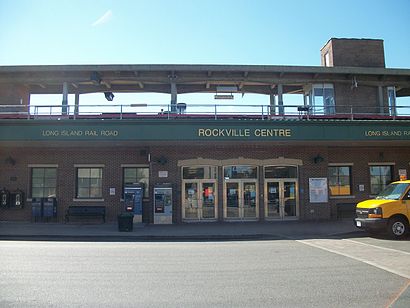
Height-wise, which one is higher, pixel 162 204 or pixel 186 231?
pixel 162 204

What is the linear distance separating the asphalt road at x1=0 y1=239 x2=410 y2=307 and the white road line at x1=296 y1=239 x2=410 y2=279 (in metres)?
0.13

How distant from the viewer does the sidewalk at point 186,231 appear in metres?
14.4

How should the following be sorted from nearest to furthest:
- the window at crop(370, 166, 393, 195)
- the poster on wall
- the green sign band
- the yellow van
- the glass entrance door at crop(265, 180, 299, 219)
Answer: the yellow van
the green sign band
the poster on wall
the glass entrance door at crop(265, 180, 299, 219)
the window at crop(370, 166, 393, 195)

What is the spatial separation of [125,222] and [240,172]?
675cm

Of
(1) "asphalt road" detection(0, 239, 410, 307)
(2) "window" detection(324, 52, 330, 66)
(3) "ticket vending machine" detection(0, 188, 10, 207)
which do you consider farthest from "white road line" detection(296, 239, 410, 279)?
(2) "window" detection(324, 52, 330, 66)

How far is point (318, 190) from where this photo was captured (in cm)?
1944

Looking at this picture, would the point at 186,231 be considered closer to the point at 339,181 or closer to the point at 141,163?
the point at 141,163

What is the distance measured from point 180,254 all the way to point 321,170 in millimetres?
11593

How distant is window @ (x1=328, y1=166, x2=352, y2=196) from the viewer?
66.4ft

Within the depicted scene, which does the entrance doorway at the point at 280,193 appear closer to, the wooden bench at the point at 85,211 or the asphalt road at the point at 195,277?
the asphalt road at the point at 195,277

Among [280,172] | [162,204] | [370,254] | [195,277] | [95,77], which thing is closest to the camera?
[195,277]

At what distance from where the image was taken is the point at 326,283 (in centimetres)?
695

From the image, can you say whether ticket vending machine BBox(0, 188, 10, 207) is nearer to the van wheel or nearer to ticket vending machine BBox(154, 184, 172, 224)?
ticket vending machine BBox(154, 184, 172, 224)

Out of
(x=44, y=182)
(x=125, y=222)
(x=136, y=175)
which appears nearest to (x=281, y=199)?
(x=136, y=175)
